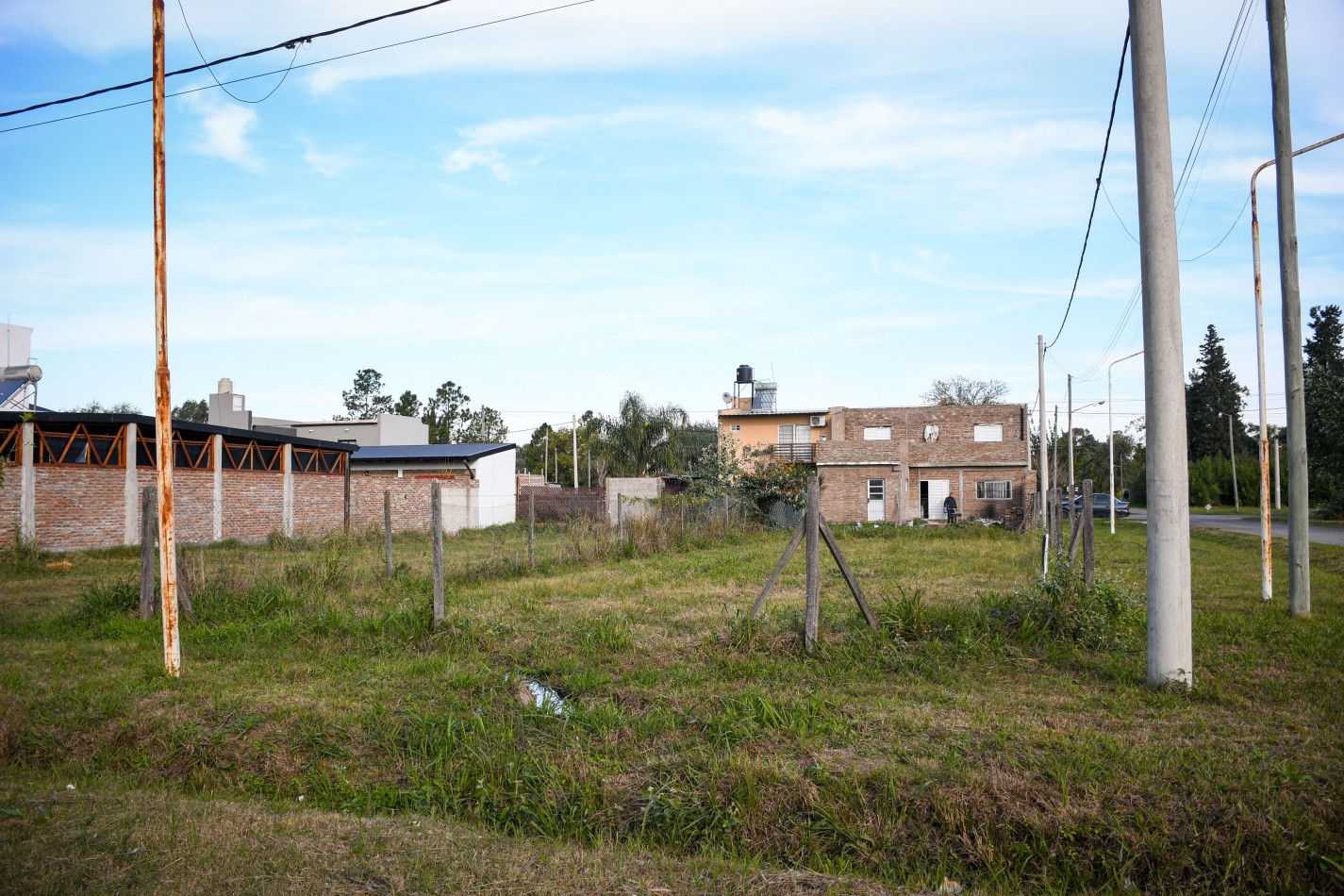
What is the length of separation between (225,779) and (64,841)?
1559 millimetres

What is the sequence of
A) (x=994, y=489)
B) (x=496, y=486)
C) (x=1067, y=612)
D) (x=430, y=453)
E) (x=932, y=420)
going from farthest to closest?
(x=932, y=420)
(x=994, y=489)
(x=496, y=486)
(x=430, y=453)
(x=1067, y=612)

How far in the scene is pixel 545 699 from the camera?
718cm

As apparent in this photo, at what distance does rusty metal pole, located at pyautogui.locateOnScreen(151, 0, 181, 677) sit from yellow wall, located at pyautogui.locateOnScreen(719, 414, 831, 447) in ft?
136

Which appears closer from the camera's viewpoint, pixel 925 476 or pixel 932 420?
pixel 925 476

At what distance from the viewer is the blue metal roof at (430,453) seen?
121 feet

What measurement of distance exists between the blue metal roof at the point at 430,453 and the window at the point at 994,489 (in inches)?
872

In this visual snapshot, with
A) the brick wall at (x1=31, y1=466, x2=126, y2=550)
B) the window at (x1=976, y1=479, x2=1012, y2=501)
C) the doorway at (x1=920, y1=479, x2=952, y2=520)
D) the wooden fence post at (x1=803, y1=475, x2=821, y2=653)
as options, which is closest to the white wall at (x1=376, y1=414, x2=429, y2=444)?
the brick wall at (x1=31, y1=466, x2=126, y2=550)

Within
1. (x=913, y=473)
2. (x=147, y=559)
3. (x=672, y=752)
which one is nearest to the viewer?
(x=672, y=752)

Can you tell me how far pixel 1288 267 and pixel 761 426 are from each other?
130 ft

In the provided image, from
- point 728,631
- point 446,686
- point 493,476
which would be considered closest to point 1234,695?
point 728,631

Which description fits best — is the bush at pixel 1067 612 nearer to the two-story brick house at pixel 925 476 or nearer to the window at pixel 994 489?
the two-story brick house at pixel 925 476

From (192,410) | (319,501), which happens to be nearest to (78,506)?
(319,501)

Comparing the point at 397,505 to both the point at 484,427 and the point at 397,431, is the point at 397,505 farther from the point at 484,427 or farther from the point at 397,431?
the point at 484,427

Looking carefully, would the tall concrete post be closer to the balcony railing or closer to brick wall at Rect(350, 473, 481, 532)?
brick wall at Rect(350, 473, 481, 532)
